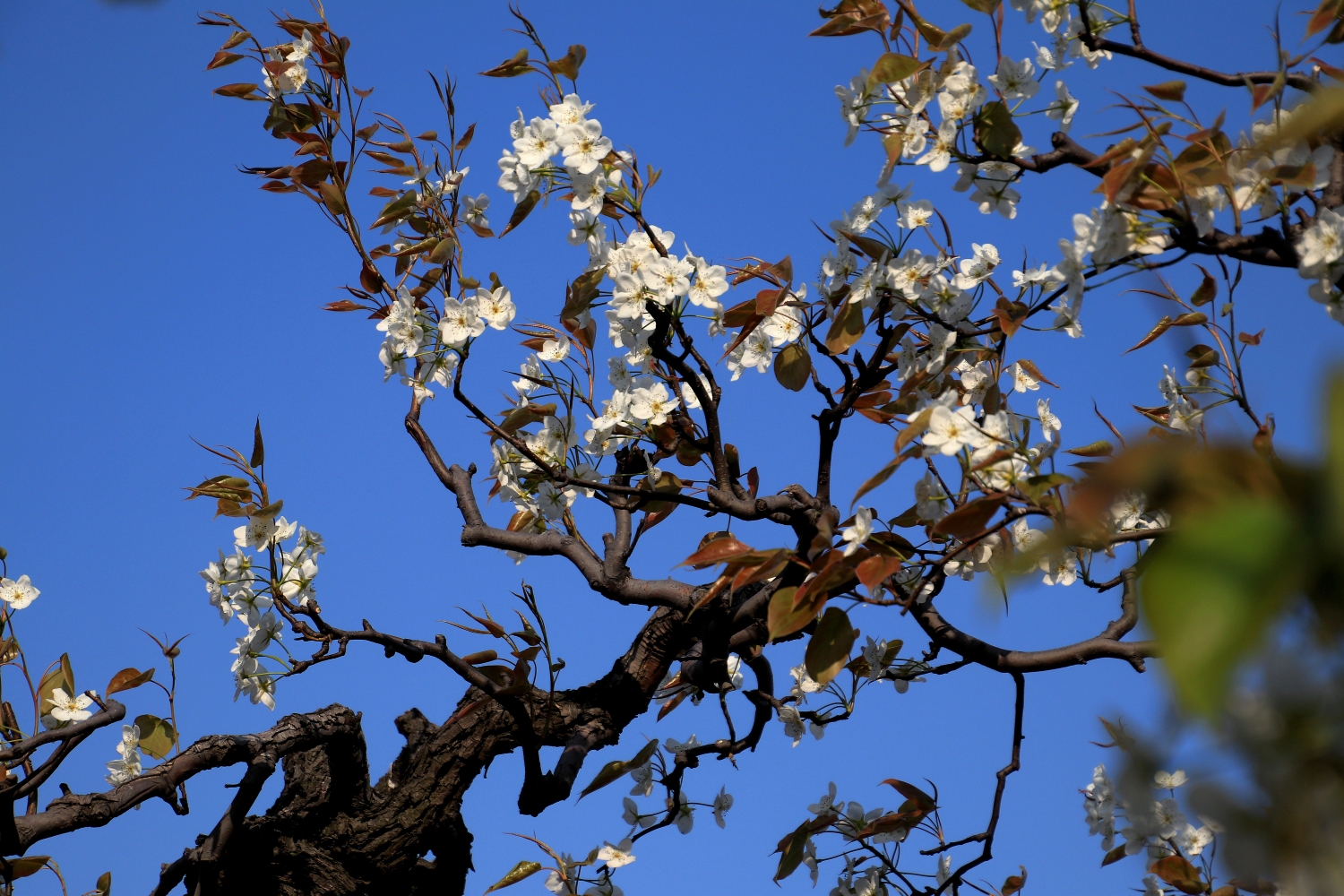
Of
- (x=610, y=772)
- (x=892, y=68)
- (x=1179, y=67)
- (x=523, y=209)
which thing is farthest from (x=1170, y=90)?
(x=610, y=772)

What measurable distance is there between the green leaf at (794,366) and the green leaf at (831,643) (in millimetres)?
522

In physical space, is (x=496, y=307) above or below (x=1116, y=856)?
above

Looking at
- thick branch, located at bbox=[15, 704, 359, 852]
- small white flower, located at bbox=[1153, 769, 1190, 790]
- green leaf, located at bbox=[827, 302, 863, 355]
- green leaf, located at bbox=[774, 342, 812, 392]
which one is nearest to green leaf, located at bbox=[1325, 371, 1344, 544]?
green leaf, located at bbox=[827, 302, 863, 355]

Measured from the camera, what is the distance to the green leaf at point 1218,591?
0.28 metres

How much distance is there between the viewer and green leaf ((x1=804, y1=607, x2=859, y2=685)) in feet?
4.49

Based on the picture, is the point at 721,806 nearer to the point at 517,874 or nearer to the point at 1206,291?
the point at 517,874

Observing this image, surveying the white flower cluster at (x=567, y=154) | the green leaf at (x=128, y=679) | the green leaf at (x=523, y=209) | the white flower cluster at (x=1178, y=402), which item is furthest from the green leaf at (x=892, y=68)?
the green leaf at (x=128, y=679)

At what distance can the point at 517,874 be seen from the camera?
1.87 meters

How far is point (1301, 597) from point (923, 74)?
128 cm

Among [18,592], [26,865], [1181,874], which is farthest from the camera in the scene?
[18,592]

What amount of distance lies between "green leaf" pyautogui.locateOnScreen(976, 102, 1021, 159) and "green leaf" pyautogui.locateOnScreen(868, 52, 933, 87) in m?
0.12

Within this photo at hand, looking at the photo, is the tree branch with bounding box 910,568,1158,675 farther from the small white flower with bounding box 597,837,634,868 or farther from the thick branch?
the thick branch

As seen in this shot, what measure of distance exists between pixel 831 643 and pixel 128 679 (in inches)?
57.0

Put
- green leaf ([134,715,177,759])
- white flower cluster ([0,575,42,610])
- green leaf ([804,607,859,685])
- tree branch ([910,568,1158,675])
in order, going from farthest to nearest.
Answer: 1. white flower cluster ([0,575,42,610])
2. green leaf ([134,715,177,759])
3. tree branch ([910,568,1158,675])
4. green leaf ([804,607,859,685])
